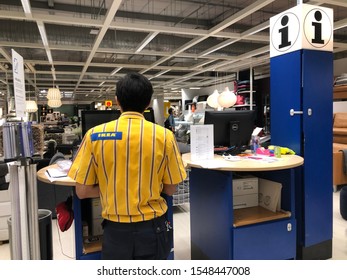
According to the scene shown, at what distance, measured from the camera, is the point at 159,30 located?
18.7 ft

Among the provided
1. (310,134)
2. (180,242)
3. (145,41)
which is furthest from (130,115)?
(145,41)

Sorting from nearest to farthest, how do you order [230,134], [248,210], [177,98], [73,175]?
[73,175] < [248,210] < [230,134] < [177,98]

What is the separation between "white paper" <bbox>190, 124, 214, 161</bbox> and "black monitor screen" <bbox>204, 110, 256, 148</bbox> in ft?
0.98

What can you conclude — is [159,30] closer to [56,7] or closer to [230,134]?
[56,7]

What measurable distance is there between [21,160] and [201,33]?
5.01 m

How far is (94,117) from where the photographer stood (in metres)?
2.60

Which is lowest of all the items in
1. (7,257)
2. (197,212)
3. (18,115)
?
(7,257)

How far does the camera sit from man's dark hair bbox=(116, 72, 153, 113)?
142 cm

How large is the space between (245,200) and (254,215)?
250mm

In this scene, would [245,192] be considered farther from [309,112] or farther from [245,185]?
[309,112]

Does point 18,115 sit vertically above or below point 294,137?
above
